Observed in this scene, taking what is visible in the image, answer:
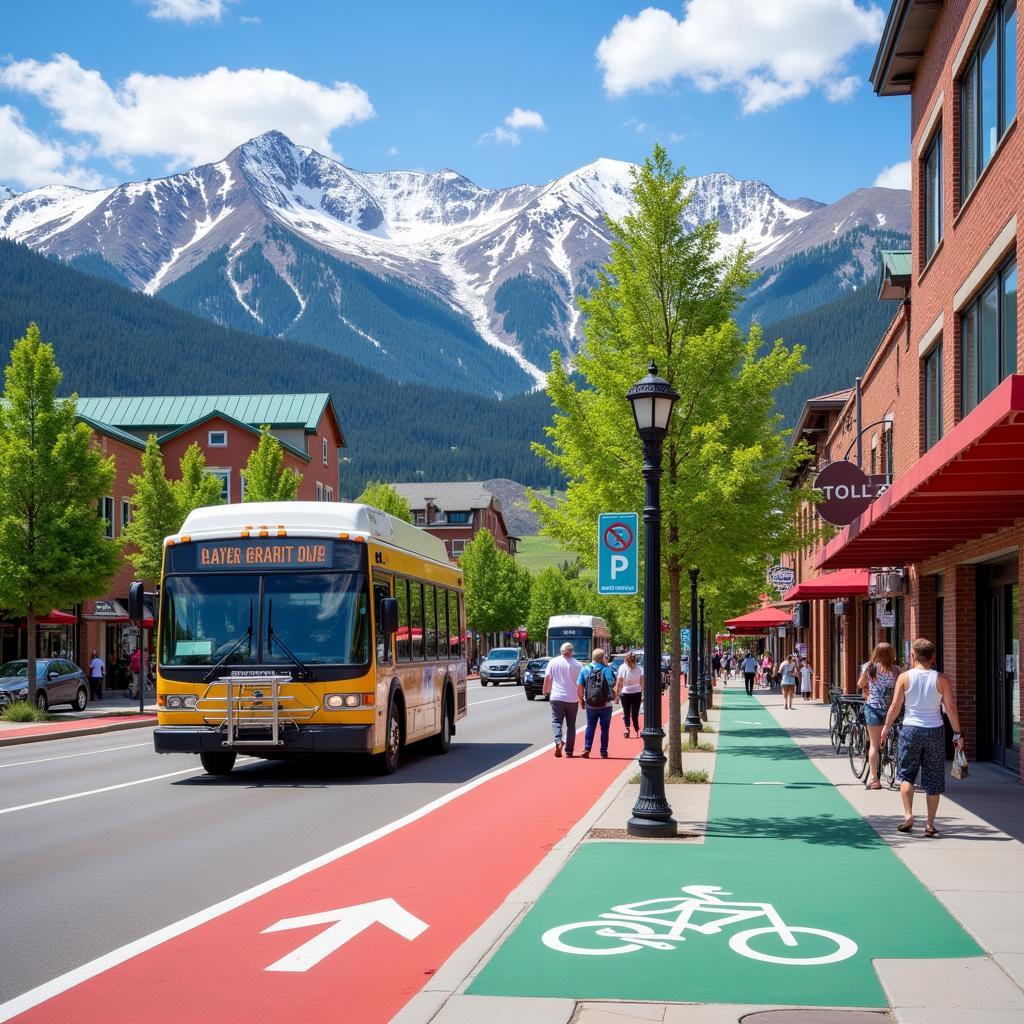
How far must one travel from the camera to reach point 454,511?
153 m

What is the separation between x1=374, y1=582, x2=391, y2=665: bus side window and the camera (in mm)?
17031

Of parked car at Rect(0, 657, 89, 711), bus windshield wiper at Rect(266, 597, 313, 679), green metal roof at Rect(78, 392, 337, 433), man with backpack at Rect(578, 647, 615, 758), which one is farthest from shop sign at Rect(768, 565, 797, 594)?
green metal roof at Rect(78, 392, 337, 433)

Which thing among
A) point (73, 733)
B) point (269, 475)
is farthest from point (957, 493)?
point (269, 475)

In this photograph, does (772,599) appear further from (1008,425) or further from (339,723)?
(1008,425)

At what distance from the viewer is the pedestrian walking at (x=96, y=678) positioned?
45.6 m

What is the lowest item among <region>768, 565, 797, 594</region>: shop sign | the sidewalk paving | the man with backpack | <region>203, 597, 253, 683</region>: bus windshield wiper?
the sidewalk paving

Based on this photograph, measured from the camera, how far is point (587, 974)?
22.6ft

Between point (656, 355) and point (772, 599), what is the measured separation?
1917 inches

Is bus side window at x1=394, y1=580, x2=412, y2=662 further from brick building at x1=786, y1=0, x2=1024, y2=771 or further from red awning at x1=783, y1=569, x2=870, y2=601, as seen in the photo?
red awning at x1=783, y1=569, x2=870, y2=601

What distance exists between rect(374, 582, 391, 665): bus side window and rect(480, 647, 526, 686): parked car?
169 ft

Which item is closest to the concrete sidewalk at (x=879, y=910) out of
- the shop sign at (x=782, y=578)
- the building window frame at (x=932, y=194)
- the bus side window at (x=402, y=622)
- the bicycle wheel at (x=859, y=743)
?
the bicycle wheel at (x=859, y=743)

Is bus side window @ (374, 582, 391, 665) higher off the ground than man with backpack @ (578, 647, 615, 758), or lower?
higher

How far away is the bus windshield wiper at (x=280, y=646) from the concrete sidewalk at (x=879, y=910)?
159 inches

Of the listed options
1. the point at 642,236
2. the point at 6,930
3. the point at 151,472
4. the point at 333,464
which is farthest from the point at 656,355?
the point at 333,464
